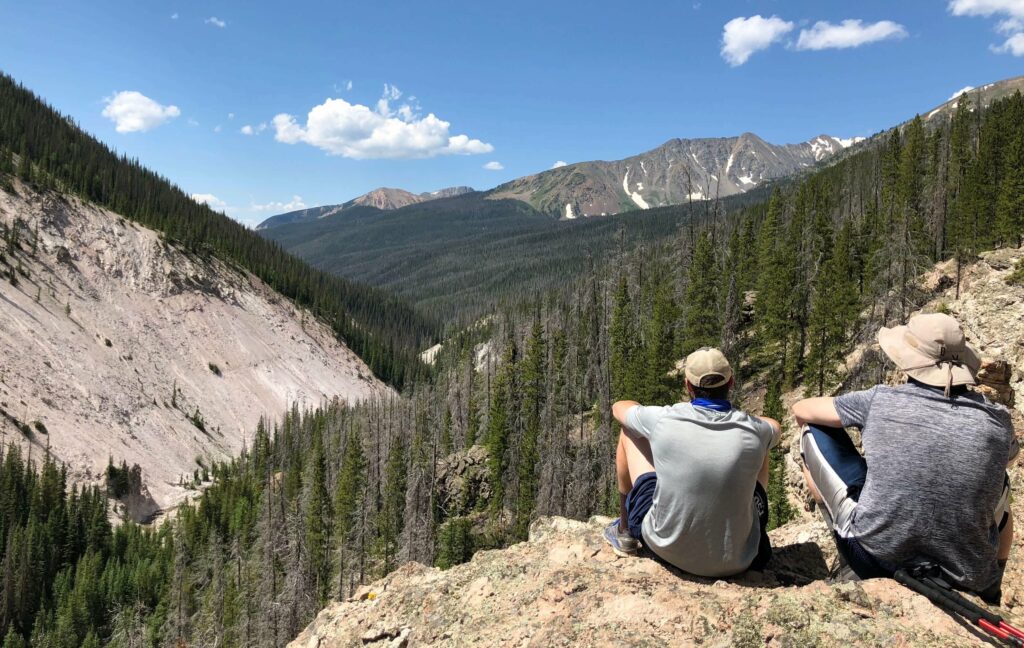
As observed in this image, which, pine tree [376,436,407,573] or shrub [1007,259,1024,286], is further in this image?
pine tree [376,436,407,573]

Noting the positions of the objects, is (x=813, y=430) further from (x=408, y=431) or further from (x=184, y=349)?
(x=184, y=349)

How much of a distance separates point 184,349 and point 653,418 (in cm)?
11315

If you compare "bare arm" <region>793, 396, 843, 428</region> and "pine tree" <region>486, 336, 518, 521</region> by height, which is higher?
"bare arm" <region>793, 396, 843, 428</region>

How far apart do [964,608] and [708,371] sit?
2373mm

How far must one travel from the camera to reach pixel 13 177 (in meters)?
100

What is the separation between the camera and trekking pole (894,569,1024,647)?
3704 millimetres

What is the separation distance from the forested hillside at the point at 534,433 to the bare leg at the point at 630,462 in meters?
21.6

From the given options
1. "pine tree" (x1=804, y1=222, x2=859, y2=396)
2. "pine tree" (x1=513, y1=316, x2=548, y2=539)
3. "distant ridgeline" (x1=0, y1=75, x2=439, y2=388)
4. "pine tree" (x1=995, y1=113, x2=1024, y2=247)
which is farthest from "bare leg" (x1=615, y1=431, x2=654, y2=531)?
"distant ridgeline" (x1=0, y1=75, x2=439, y2=388)

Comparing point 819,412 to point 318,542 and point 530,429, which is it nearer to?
point 530,429

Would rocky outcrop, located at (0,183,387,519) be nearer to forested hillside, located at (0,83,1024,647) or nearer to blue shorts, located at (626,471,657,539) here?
forested hillside, located at (0,83,1024,647)

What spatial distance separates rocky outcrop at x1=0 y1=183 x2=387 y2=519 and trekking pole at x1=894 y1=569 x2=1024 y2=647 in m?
90.3

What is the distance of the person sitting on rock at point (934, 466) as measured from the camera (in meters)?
4.11

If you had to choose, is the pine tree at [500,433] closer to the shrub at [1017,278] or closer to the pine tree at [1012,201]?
the pine tree at [1012,201]

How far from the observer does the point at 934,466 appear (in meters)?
4.14
